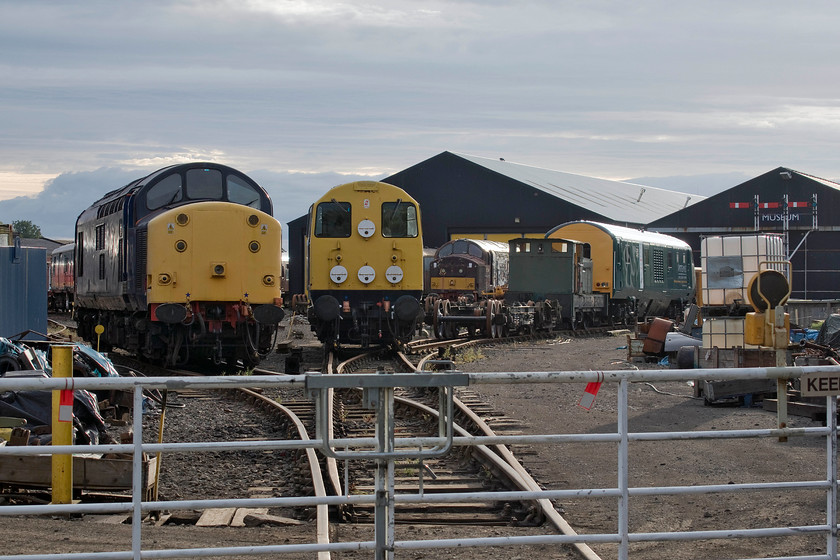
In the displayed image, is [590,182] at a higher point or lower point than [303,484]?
higher

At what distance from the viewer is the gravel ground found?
19.9 ft

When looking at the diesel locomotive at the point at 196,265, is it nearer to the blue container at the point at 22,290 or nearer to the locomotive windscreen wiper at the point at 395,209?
the blue container at the point at 22,290

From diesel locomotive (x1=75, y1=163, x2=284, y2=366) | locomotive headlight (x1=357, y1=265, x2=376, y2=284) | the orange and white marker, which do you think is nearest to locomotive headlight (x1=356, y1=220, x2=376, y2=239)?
locomotive headlight (x1=357, y1=265, x2=376, y2=284)

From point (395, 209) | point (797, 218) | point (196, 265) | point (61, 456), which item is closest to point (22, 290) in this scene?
point (196, 265)

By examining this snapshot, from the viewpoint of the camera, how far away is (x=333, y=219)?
63.5 feet

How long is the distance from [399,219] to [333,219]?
130 cm

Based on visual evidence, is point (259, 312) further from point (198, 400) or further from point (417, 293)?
point (417, 293)

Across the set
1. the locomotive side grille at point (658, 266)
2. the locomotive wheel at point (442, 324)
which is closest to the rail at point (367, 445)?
the locomotive wheel at point (442, 324)

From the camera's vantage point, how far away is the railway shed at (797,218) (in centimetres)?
3706

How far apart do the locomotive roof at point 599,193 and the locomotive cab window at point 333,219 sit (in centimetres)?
3070

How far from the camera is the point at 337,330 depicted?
1905 centimetres

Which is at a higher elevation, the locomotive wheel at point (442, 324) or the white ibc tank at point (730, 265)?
the white ibc tank at point (730, 265)

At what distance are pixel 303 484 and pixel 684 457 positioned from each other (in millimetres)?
3560

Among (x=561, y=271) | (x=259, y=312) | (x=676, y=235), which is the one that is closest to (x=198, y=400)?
(x=259, y=312)
